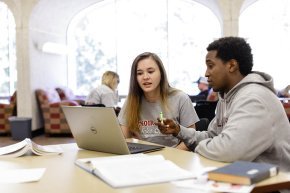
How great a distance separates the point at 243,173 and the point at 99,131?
0.81 m

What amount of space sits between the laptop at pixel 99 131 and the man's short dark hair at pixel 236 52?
57 centimetres

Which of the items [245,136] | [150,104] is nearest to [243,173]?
[245,136]

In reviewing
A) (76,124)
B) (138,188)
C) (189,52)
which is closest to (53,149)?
(76,124)

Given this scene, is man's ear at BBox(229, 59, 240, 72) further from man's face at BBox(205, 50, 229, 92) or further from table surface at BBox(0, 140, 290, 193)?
table surface at BBox(0, 140, 290, 193)

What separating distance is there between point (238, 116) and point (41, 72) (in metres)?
6.37

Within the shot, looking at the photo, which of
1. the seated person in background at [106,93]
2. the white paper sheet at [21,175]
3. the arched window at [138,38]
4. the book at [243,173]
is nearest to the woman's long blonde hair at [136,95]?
the white paper sheet at [21,175]

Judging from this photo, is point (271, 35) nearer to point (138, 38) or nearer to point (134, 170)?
point (138, 38)

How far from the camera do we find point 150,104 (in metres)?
2.53

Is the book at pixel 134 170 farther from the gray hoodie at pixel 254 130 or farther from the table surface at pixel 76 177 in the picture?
the gray hoodie at pixel 254 130

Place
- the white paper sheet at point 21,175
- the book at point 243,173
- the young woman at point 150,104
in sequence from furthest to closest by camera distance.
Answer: the young woman at point 150,104
the white paper sheet at point 21,175
the book at point 243,173

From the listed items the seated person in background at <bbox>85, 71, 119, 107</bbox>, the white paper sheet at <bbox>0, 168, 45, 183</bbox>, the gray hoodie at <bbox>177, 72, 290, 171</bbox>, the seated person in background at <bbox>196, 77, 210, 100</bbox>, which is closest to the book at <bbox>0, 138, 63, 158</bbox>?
the white paper sheet at <bbox>0, 168, 45, 183</bbox>

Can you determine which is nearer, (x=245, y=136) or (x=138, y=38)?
(x=245, y=136)

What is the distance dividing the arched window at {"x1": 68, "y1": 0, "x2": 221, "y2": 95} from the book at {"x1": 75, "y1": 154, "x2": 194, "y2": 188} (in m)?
7.40

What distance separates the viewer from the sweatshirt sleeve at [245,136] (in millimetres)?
1533
